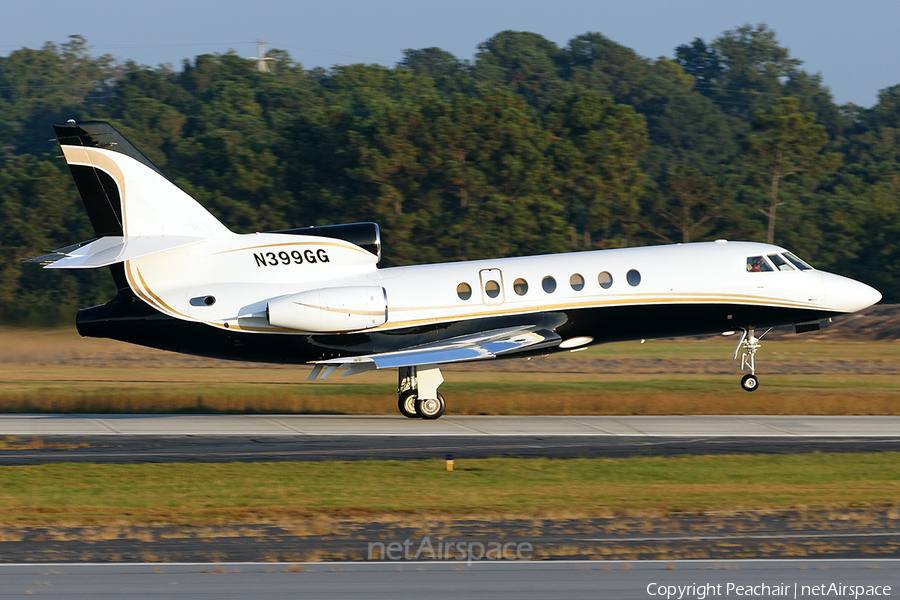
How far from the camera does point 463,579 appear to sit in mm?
10461

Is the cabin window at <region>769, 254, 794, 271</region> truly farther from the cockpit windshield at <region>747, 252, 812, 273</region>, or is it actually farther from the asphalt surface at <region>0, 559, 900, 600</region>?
the asphalt surface at <region>0, 559, 900, 600</region>

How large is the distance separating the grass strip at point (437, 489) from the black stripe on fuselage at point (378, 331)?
592 centimetres

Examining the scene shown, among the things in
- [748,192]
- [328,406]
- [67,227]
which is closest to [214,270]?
[328,406]

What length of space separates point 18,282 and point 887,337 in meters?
42.0

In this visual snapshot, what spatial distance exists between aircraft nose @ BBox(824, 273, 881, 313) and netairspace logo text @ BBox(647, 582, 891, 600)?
1649 centimetres

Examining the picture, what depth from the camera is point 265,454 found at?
19500 mm

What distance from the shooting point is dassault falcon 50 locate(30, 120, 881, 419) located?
76.8 feet

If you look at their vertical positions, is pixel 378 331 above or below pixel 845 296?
below

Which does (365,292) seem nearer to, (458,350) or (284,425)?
(458,350)

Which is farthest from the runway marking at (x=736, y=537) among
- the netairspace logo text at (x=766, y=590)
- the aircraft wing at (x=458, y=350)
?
the aircraft wing at (x=458, y=350)

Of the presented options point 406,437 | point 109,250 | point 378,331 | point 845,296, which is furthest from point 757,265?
point 109,250

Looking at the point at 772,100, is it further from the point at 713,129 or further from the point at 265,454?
the point at 265,454

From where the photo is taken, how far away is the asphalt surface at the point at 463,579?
9914 millimetres

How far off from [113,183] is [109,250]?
1521 mm
